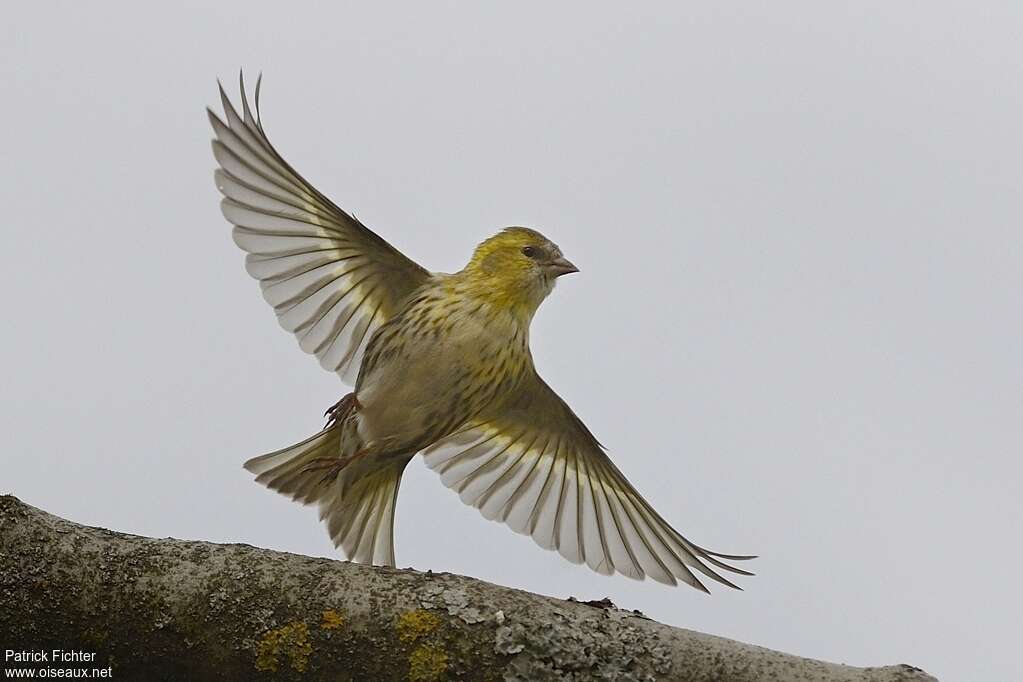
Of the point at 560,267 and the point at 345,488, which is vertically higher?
the point at 560,267

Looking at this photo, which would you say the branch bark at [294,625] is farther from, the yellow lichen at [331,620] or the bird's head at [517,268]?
the bird's head at [517,268]

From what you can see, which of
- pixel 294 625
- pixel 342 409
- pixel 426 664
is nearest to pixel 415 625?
pixel 426 664

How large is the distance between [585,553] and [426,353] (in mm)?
1176

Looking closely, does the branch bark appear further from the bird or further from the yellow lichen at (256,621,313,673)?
the bird

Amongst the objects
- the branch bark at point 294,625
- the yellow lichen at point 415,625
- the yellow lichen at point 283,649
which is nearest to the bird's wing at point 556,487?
the branch bark at point 294,625

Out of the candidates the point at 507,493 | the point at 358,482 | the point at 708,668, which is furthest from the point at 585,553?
the point at 708,668

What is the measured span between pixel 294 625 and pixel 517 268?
2.87 metres

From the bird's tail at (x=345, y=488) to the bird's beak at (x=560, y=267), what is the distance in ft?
3.33

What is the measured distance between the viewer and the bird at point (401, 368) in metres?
5.09

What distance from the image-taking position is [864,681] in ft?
9.12

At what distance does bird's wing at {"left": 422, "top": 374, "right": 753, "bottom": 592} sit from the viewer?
5.46 meters

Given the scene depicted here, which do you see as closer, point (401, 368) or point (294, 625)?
point (294, 625)

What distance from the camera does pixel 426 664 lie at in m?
2.71

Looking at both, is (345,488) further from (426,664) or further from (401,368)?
(426,664)
